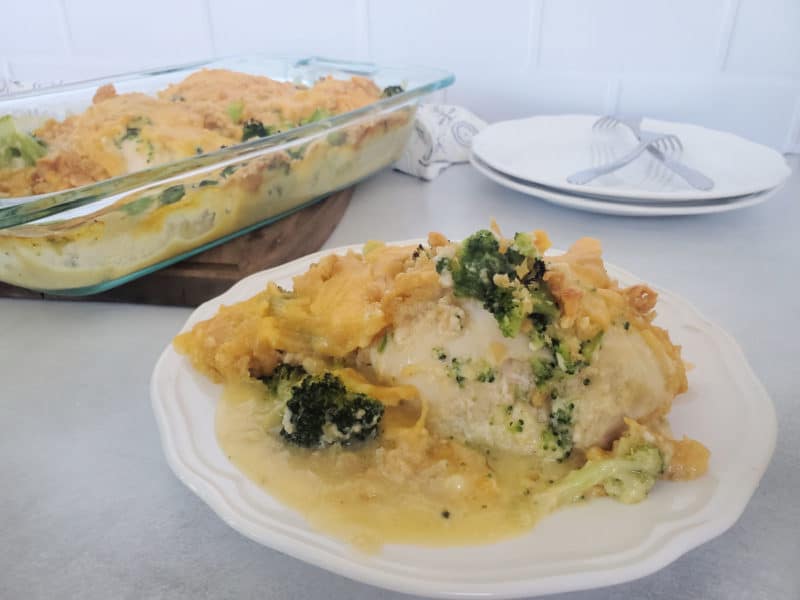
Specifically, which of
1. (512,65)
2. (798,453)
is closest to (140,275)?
(798,453)

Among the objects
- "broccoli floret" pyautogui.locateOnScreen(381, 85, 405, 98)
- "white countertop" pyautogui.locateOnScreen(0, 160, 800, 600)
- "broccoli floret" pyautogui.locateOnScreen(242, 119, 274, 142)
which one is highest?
"broccoli floret" pyautogui.locateOnScreen(381, 85, 405, 98)

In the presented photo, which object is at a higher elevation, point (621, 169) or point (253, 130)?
point (253, 130)

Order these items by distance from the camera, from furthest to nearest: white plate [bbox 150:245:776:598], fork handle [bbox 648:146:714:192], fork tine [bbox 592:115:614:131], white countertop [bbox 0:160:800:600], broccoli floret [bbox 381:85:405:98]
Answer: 1. fork tine [bbox 592:115:614:131]
2. broccoli floret [bbox 381:85:405:98]
3. fork handle [bbox 648:146:714:192]
4. white countertop [bbox 0:160:800:600]
5. white plate [bbox 150:245:776:598]

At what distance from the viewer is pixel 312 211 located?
1.47 m

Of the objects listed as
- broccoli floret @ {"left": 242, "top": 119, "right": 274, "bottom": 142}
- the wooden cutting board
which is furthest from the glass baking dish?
broccoli floret @ {"left": 242, "top": 119, "right": 274, "bottom": 142}

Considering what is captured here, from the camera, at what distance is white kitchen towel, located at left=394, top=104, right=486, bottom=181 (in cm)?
184

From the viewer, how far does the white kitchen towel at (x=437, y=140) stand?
1.84 meters

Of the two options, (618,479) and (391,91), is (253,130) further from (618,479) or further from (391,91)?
(618,479)

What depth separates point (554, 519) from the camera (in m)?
0.68

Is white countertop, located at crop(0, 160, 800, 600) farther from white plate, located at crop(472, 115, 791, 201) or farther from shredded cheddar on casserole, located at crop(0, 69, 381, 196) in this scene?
shredded cheddar on casserole, located at crop(0, 69, 381, 196)

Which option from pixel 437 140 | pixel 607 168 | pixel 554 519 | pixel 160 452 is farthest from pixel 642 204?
pixel 160 452

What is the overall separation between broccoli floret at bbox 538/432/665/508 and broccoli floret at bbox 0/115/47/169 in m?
1.23

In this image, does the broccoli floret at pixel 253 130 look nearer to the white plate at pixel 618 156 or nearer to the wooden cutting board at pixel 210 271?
the wooden cutting board at pixel 210 271

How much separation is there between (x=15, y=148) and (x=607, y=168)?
1.33 meters
